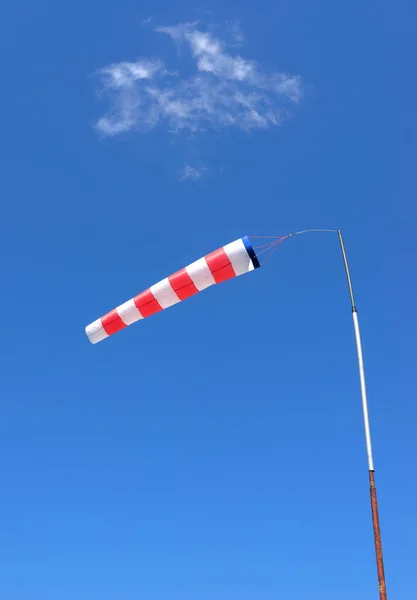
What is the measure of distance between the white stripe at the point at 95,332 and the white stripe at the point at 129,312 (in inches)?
50.3

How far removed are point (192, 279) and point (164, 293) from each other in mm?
1243

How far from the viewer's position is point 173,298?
22312mm

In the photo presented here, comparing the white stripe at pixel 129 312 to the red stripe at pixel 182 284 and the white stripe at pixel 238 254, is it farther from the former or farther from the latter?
the white stripe at pixel 238 254

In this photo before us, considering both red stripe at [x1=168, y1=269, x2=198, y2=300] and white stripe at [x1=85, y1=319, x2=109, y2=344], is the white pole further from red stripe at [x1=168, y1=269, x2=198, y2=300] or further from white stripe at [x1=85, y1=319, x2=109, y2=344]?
white stripe at [x1=85, y1=319, x2=109, y2=344]

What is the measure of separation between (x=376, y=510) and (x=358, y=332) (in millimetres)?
4948

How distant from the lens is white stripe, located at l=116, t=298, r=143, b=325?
2308 cm

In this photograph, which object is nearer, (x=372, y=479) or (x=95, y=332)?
(x=372, y=479)

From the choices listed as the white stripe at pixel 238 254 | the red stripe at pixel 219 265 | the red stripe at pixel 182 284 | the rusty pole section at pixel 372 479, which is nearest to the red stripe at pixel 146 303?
the red stripe at pixel 182 284

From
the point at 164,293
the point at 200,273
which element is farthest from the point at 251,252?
the point at 164,293

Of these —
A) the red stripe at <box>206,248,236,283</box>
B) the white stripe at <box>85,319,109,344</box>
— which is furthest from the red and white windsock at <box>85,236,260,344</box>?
the white stripe at <box>85,319,109,344</box>

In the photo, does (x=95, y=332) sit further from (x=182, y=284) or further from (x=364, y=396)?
(x=364, y=396)

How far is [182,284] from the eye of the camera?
21906 mm

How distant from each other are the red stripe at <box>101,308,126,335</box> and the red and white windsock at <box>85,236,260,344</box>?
0.01 metres

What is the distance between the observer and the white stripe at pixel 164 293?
2215 cm
